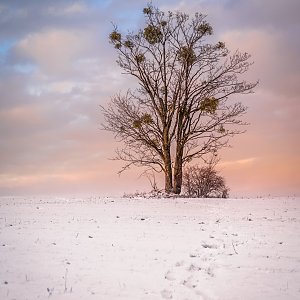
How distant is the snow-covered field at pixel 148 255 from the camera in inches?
276

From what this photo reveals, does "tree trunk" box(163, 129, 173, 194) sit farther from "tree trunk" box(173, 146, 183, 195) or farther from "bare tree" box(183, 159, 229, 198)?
"bare tree" box(183, 159, 229, 198)

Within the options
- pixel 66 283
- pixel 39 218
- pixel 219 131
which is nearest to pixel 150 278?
pixel 66 283

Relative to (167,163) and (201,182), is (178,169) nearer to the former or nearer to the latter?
(167,163)

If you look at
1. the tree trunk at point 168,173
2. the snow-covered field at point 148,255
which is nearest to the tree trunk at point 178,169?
the tree trunk at point 168,173

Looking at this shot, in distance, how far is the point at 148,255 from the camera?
8938 mm

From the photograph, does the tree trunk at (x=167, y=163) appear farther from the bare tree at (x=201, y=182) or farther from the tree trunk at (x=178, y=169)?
the bare tree at (x=201, y=182)

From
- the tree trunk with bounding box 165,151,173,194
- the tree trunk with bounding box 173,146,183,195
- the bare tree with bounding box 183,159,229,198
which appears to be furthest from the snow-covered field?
the bare tree with bounding box 183,159,229,198

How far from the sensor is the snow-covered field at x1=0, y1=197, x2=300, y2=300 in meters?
7.01

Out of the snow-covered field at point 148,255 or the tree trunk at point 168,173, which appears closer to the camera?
the snow-covered field at point 148,255

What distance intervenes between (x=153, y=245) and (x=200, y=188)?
27.3m

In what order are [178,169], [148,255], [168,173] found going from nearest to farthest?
[148,255], [168,173], [178,169]

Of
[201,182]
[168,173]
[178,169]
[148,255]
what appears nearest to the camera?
[148,255]

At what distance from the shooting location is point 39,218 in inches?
535

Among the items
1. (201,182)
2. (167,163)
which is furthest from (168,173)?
(201,182)
